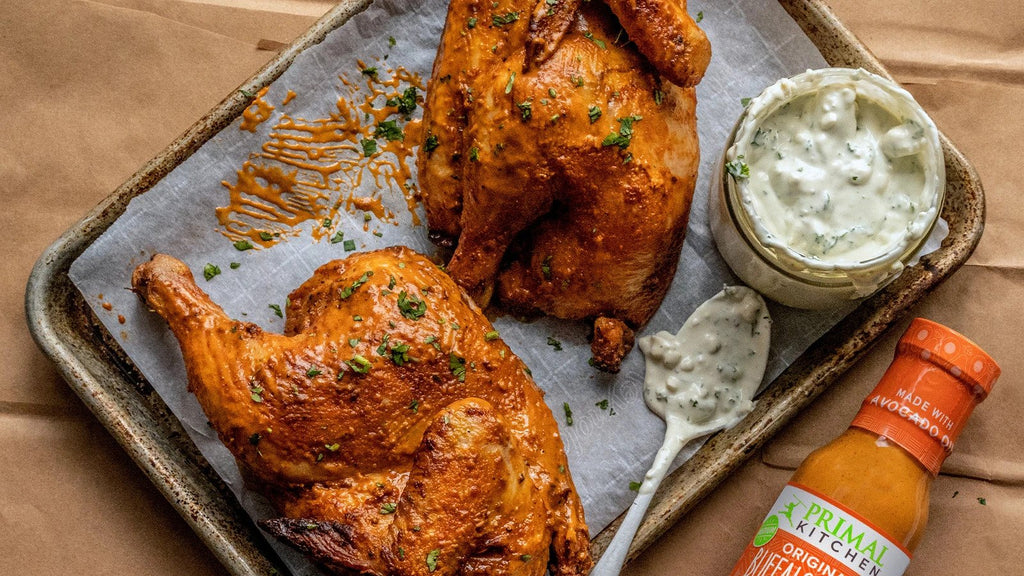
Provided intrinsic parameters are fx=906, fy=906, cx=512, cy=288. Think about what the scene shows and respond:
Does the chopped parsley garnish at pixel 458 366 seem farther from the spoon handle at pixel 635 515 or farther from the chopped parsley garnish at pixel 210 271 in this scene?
the chopped parsley garnish at pixel 210 271

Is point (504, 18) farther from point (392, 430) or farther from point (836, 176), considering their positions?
point (392, 430)

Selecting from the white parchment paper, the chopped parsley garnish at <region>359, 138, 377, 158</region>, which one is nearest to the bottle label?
the white parchment paper

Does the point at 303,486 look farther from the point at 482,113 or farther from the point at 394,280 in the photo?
the point at 482,113

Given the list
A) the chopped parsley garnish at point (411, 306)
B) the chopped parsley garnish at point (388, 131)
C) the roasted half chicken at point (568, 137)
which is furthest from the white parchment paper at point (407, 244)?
the chopped parsley garnish at point (411, 306)

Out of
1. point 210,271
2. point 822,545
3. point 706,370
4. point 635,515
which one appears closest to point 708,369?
point 706,370

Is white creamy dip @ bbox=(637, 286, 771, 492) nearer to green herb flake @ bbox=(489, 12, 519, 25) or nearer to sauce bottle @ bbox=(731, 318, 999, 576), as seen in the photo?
sauce bottle @ bbox=(731, 318, 999, 576)

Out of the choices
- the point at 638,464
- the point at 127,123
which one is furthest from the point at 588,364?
the point at 127,123

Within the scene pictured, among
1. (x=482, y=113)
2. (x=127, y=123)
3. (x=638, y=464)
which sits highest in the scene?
(x=482, y=113)
